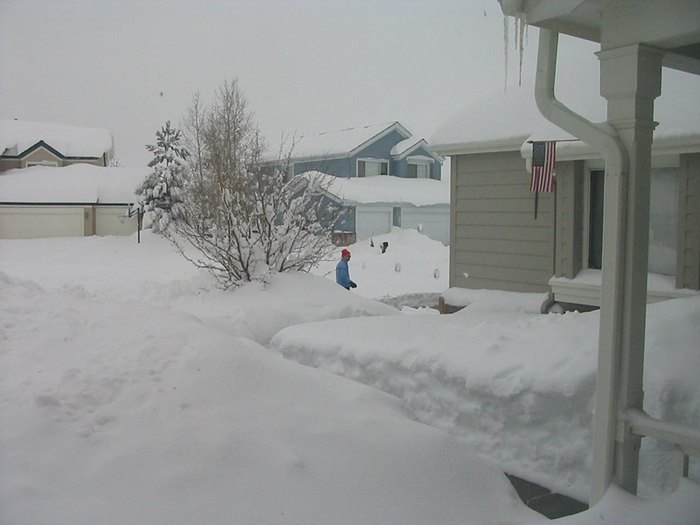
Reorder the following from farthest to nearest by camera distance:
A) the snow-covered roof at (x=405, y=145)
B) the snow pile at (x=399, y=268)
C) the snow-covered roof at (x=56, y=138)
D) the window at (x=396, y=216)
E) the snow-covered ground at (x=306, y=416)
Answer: the snow-covered roof at (x=56, y=138), the snow-covered roof at (x=405, y=145), the window at (x=396, y=216), the snow pile at (x=399, y=268), the snow-covered ground at (x=306, y=416)

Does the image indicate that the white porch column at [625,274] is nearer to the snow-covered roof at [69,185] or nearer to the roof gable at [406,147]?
the roof gable at [406,147]

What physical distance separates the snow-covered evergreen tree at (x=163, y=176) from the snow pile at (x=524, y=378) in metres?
24.6

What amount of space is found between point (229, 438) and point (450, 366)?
2446 millimetres

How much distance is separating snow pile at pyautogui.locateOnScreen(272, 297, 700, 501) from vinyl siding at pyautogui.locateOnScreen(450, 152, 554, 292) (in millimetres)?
3521

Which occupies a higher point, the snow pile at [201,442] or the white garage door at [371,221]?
the white garage door at [371,221]

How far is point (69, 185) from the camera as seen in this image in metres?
31.9

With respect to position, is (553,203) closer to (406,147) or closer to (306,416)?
(306,416)

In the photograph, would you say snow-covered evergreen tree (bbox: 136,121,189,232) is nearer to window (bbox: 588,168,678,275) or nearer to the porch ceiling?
window (bbox: 588,168,678,275)

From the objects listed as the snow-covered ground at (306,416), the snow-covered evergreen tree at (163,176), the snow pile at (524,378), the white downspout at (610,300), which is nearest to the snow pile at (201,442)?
the snow-covered ground at (306,416)

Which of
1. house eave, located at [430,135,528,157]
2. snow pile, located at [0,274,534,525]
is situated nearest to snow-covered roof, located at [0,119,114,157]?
house eave, located at [430,135,528,157]

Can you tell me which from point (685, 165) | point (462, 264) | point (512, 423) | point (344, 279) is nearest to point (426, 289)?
point (344, 279)

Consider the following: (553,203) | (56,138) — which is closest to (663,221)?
(553,203)

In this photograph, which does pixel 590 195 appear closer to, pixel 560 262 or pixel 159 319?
pixel 560 262

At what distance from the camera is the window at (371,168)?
32.8m
